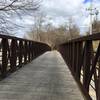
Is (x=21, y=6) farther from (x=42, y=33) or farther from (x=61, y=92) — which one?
(x=42, y=33)

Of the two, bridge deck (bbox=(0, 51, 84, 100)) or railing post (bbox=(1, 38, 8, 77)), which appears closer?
bridge deck (bbox=(0, 51, 84, 100))

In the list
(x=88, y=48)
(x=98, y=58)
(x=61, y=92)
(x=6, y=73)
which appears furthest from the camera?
(x=6, y=73)

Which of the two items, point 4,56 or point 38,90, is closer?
point 38,90

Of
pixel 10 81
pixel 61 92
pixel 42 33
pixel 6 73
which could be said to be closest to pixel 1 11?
pixel 6 73

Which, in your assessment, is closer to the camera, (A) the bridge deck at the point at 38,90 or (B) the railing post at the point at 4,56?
A: (A) the bridge deck at the point at 38,90

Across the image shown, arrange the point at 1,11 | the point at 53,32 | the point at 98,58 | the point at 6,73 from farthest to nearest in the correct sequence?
the point at 53,32 < the point at 1,11 < the point at 6,73 < the point at 98,58

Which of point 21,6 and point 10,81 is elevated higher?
point 21,6

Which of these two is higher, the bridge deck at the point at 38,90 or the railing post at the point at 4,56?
the railing post at the point at 4,56

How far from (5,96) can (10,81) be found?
2052 mm

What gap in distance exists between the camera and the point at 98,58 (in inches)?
181

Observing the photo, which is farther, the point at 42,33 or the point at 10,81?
the point at 42,33

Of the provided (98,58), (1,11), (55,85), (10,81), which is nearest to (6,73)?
(10,81)

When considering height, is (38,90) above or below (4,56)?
below

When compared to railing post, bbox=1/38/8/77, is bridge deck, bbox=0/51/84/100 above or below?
below
